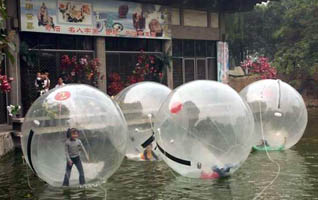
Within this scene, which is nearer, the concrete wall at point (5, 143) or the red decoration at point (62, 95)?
the red decoration at point (62, 95)

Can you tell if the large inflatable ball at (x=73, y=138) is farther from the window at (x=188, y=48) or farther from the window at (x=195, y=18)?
the window at (x=195, y=18)

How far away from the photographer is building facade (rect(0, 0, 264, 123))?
56.3 feet

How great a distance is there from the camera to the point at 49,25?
17750mm

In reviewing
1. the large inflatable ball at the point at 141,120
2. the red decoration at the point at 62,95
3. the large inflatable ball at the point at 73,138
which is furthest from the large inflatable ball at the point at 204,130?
the large inflatable ball at the point at 141,120

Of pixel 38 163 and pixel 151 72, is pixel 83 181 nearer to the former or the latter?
pixel 38 163

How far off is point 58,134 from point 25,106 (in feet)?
32.3

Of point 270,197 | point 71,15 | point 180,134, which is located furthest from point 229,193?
point 71,15

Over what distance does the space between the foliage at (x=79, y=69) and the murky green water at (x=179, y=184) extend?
26.7 feet

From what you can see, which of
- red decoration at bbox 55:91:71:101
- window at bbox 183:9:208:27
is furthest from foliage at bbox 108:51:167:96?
red decoration at bbox 55:91:71:101

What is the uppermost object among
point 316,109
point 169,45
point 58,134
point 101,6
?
point 101,6

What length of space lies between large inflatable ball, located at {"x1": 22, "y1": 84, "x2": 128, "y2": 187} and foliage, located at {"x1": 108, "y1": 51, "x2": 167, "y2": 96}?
11695 mm

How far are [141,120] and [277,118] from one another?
9.69 feet

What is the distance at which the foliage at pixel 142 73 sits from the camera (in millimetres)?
20078

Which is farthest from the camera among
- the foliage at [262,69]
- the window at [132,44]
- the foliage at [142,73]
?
the foliage at [262,69]
